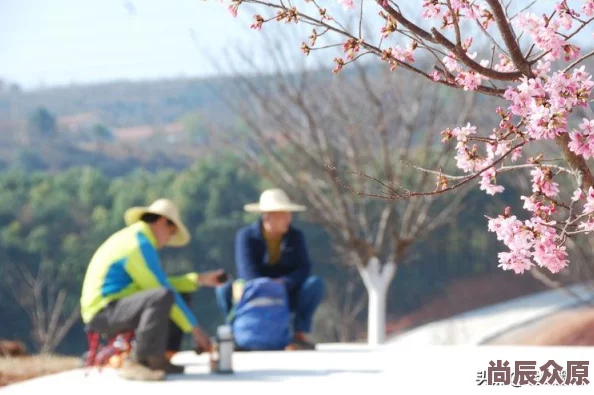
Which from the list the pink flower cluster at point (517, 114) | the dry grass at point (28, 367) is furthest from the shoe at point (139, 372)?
the pink flower cluster at point (517, 114)

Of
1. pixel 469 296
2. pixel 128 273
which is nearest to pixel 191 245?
pixel 469 296

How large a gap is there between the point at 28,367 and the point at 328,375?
2.83 meters

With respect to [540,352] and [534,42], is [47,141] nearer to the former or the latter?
[540,352]

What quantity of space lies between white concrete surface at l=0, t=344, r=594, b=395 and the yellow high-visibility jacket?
1.22ft

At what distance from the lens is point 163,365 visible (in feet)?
19.5

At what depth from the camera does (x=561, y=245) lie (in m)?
3.66

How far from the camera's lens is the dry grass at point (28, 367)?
7395 millimetres

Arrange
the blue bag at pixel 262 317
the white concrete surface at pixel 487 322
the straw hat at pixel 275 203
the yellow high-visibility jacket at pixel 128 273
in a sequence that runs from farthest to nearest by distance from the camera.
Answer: the white concrete surface at pixel 487 322 → the straw hat at pixel 275 203 → the blue bag at pixel 262 317 → the yellow high-visibility jacket at pixel 128 273

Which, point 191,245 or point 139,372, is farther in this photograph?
point 191,245

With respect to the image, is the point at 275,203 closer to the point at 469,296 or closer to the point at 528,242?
the point at 528,242

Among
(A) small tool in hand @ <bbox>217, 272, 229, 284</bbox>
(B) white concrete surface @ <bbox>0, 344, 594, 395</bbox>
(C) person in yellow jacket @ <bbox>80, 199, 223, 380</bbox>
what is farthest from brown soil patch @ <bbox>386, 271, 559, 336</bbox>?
(C) person in yellow jacket @ <bbox>80, 199, 223, 380</bbox>

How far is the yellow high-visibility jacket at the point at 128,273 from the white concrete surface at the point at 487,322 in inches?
420

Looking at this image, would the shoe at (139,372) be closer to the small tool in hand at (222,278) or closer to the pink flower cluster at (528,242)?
the small tool in hand at (222,278)

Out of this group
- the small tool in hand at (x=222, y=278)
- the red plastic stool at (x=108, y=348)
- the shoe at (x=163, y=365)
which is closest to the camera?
the shoe at (x=163, y=365)
